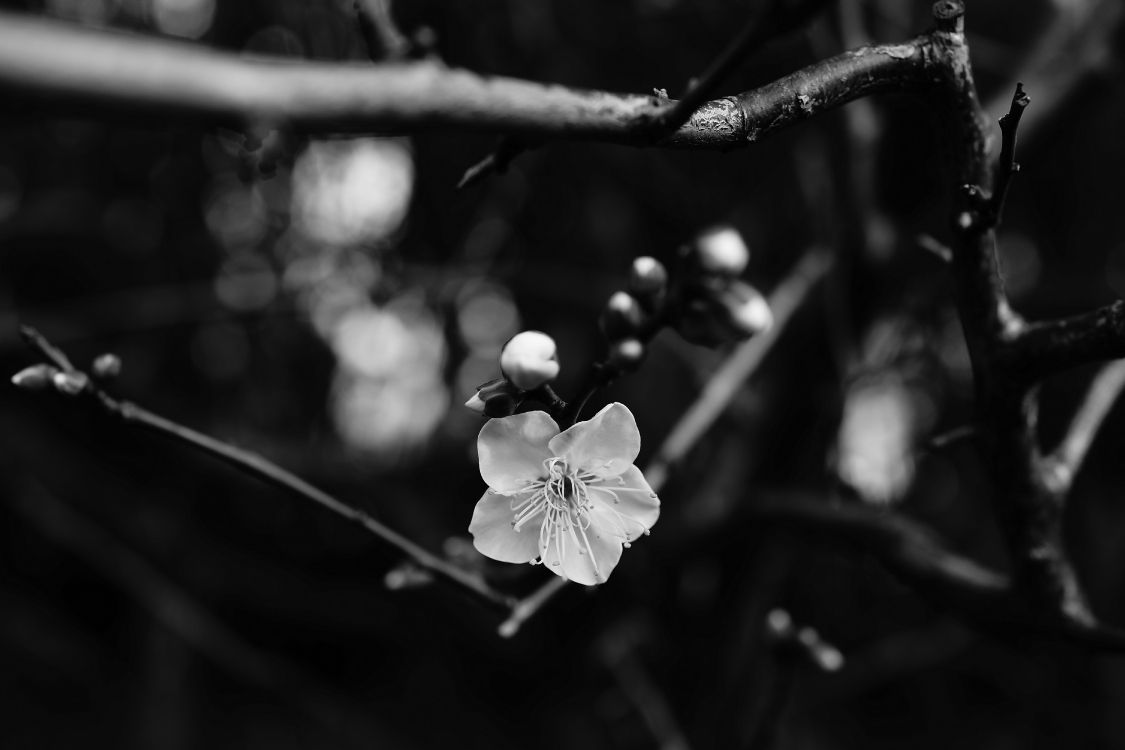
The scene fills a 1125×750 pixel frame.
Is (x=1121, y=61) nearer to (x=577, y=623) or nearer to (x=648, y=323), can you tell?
(x=648, y=323)

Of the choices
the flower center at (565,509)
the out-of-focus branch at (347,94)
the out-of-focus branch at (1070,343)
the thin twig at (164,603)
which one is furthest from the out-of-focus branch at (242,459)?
the thin twig at (164,603)

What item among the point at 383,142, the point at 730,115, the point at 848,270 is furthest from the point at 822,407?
the point at 383,142

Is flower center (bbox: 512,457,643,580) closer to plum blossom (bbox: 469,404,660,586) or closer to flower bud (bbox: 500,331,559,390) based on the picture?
plum blossom (bbox: 469,404,660,586)

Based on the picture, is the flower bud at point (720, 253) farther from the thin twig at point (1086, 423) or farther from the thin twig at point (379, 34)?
the thin twig at point (1086, 423)

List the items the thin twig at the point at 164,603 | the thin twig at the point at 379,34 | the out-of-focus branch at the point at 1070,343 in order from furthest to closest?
the thin twig at the point at 164,603, the out-of-focus branch at the point at 1070,343, the thin twig at the point at 379,34

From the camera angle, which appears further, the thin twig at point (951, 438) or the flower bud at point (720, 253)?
the thin twig at point (951, 438)

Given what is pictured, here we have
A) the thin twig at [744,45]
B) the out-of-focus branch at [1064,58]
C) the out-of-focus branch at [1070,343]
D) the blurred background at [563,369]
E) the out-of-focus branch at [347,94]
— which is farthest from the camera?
the blurred background at [563,369]

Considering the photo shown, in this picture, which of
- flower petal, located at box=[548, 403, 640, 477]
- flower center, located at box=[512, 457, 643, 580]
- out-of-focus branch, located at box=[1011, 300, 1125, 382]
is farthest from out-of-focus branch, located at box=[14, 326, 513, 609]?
out-of-focus branch, located at box=[1011, 300, 1125, 382]
